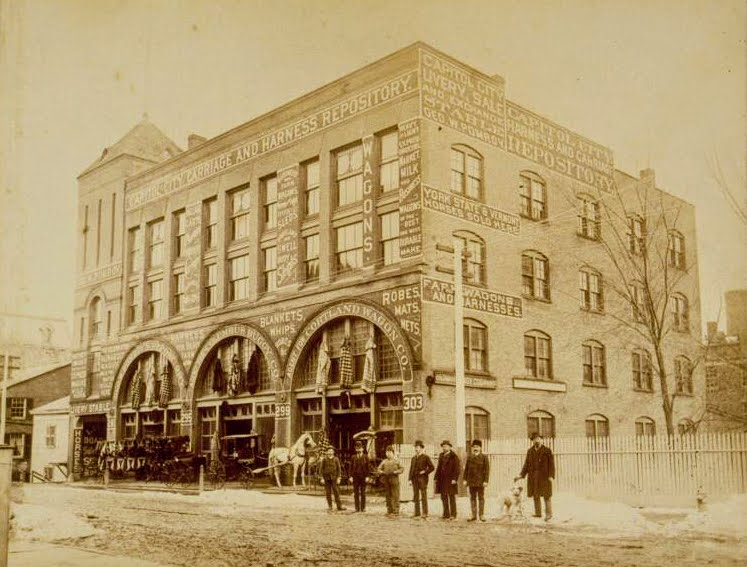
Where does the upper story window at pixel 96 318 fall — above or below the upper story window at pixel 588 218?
below

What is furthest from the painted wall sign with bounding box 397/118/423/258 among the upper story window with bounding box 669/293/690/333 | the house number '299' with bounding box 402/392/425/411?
the upper story window with bounding box 669/293/690/333

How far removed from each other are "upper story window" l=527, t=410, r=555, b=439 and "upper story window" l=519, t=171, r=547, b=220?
7685 millimetres

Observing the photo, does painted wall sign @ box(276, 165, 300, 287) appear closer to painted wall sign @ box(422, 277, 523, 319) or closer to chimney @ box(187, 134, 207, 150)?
painted wall sign @ box(422, 277, 523, 319)

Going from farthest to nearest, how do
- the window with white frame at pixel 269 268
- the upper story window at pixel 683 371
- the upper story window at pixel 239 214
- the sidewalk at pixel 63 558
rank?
the upper story window at pixel 683 371 < the upper story window at pixel 239 214 < the window with white frame at pixel 269 268 < the sidewalk at pixel 63 558

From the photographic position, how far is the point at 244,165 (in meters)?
36.6

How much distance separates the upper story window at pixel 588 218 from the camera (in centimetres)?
3544

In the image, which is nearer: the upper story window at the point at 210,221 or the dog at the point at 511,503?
the dog at the point at 511,503

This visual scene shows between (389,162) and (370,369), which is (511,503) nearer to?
(370,369)

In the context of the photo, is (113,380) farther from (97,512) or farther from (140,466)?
(97,512)

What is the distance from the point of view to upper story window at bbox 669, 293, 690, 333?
40.1 metres

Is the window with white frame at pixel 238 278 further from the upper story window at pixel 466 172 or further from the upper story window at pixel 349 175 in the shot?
the upper story window at pixel 466 172

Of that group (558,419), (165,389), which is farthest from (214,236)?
(558,419)

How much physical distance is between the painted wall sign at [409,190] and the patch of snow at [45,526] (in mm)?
14532

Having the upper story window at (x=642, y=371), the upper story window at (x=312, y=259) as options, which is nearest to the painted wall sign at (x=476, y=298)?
the upper story window at (x=312, y=259)
